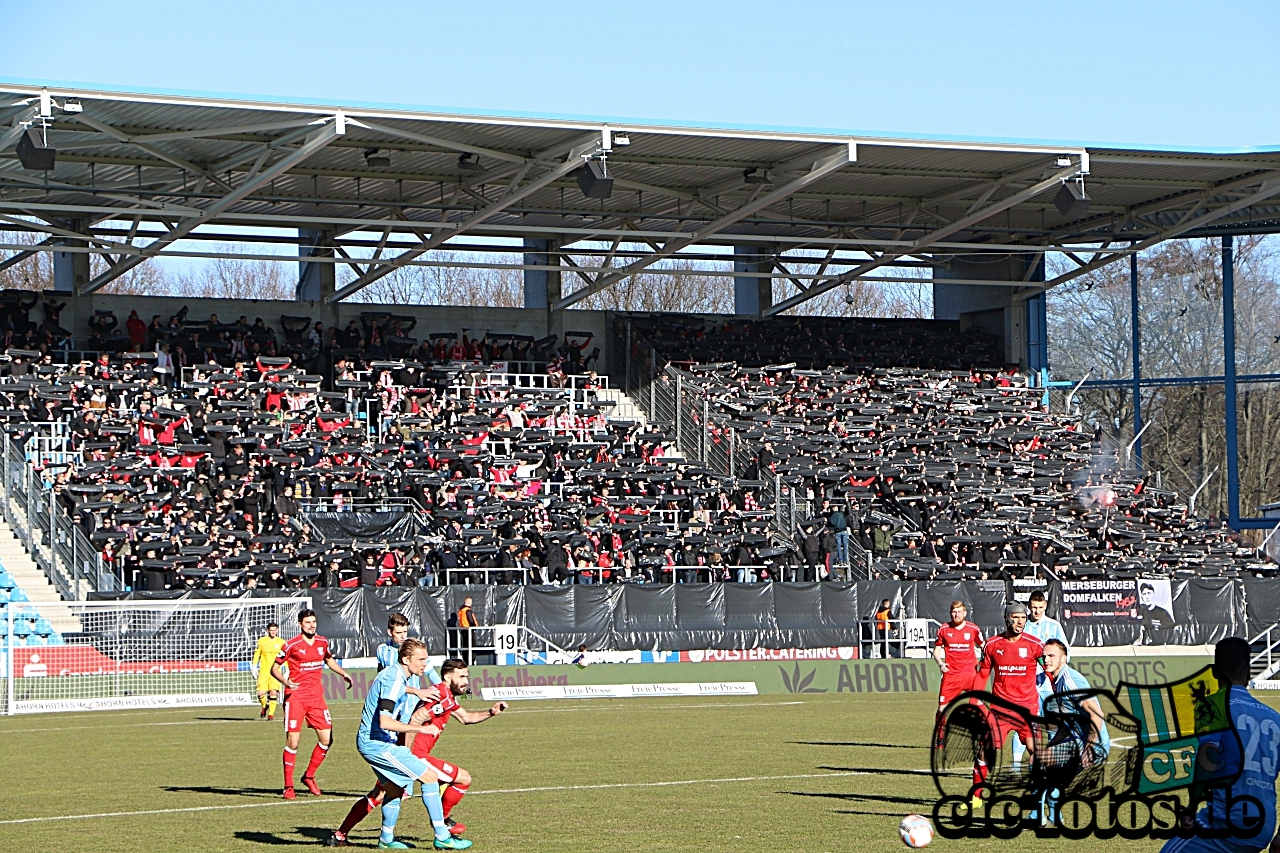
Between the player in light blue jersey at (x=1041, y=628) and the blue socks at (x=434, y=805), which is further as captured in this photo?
the player in light blue jersey at (x=1041, y=628)

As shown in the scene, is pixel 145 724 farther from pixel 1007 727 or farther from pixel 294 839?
pixel 1007 727

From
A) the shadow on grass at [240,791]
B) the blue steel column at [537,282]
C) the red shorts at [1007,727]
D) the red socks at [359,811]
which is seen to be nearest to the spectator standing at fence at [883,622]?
the blue steel column at [537,282]

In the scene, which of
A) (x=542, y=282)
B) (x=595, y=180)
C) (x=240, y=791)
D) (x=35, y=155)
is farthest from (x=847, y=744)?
(x=542, y=282)

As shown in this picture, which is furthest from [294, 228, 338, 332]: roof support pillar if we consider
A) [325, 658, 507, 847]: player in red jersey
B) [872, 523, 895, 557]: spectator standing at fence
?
[325, 658, 507, 847]: player in red jersey

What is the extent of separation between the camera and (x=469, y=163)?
37.0 metres

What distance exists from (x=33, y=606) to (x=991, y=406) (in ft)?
95.9

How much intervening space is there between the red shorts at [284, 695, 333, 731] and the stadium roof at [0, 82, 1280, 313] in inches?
711

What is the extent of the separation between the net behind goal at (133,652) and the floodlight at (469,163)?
11752 mm

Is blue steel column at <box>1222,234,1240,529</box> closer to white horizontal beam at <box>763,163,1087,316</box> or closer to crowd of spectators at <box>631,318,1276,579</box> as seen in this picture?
crowd of spectators at <box>631,318,1276,579</box>

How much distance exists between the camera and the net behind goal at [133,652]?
27.5 meters

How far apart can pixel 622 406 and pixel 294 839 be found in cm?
3439

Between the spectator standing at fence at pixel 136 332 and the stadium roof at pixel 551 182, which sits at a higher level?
the stadium roof at pixel 551 182

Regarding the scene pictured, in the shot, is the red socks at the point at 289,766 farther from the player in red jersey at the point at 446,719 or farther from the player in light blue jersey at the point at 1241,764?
the player in light blue jersey at the point at 1241,764

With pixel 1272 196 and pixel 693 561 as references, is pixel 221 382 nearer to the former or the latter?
pixel 693 561
